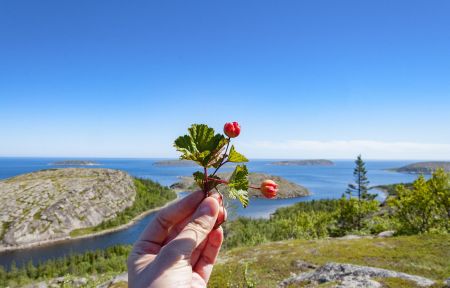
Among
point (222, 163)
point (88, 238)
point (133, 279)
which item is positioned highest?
point (222, 163)

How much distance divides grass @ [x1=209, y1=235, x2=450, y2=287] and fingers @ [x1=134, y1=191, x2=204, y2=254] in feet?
23.1

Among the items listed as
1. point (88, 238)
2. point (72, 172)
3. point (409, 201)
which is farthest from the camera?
point (72, 172)

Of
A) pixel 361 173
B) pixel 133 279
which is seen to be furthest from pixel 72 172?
pixel 133 279

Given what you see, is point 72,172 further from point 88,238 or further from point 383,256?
point 383,256

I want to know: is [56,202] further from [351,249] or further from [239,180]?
[239,180]

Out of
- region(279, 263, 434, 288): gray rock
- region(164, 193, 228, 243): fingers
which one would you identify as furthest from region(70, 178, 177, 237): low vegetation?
region(164, 193, 228, 243): fingers

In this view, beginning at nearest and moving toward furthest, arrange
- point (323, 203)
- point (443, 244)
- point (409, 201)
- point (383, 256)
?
point (383, 256) < point (443, 244) < point (409, 201) < point (323, 203)

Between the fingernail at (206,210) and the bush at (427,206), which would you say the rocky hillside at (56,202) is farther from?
the fingernail at (206,210)

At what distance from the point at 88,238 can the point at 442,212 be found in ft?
Result: 258

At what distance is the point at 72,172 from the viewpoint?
109 m

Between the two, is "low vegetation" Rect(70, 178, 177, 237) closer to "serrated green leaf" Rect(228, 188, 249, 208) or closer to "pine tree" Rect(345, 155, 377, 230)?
"pine tree" Rect(345, 155, 377, 230)

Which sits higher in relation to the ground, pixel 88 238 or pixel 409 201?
pixel 409 201

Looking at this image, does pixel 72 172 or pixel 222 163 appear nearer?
pixel 222 163

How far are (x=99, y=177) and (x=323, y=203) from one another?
77646 mm
